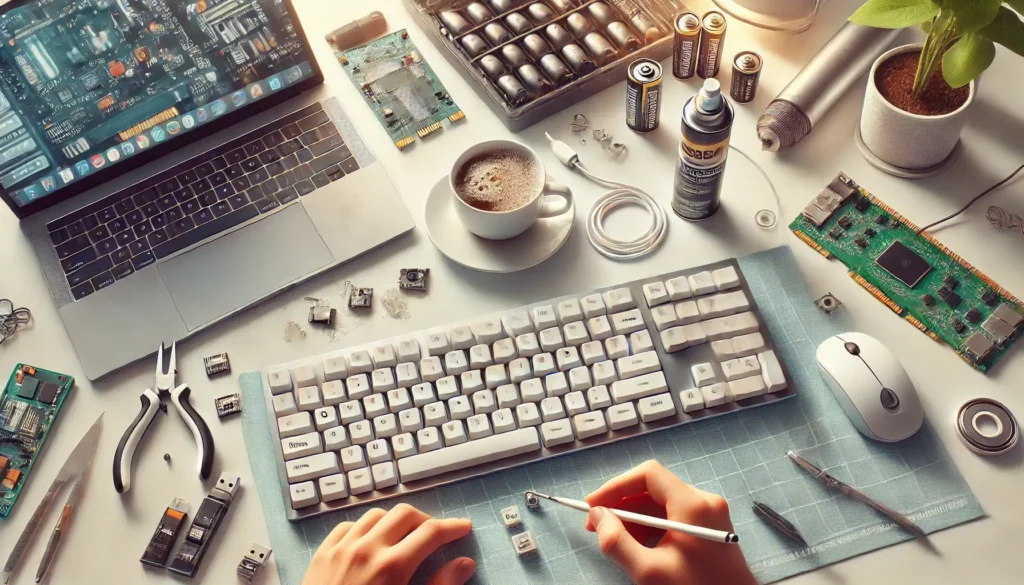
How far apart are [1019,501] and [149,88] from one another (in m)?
1.19

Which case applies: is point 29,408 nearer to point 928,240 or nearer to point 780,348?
point 780,348

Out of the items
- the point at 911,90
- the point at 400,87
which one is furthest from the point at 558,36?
the point at 911,90

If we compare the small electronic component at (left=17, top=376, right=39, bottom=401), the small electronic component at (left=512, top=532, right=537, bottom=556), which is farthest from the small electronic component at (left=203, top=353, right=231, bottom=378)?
the small electronic component at (left=512, top=532, right=537, bottom=556)

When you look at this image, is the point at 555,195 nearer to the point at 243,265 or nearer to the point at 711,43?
the point at 711,43

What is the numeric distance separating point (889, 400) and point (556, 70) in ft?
2.05

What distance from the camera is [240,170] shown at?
48.7 inches

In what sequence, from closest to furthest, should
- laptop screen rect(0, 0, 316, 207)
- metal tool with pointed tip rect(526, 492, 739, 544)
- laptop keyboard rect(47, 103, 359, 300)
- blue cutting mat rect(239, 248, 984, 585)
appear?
metal tool with pointed tip rect(526, 492, 739, 544)
blue cutting mat rect(239, 248, 984, 585)
laptop screen rect(0, 0, 316, 207)
laptop keyboard rect(47, 103, 359, 300)

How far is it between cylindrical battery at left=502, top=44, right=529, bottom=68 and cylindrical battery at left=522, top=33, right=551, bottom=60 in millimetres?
13

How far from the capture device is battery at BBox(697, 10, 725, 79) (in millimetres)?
1228

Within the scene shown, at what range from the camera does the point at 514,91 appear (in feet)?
4.08

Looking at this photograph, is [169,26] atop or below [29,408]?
atop

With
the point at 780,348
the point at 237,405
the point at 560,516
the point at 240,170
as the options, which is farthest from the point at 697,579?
the point at 240,170

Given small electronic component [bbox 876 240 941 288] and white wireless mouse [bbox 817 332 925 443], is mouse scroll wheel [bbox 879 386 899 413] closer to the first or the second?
white wireless mouse [bbox 817 332 925 443]

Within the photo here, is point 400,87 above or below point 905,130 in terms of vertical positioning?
above
